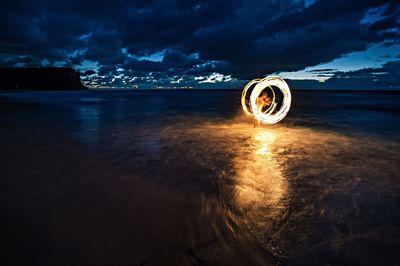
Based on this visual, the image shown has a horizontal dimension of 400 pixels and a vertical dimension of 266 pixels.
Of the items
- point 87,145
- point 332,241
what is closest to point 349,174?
point 332,241

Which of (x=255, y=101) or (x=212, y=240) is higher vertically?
(x=255, y=101)

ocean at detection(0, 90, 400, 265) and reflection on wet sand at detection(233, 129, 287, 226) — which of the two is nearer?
ocean at detection(0, 90, 400, 265)

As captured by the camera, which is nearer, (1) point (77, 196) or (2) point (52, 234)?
(2) point (52, 234)

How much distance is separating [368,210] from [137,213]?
4.33 m

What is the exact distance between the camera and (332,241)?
11.6 feet

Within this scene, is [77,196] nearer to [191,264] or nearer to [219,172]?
[191,264]

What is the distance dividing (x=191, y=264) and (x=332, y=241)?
2.21 metres

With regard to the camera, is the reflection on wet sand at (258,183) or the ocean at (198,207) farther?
the reflection on wet sand at (258,183)

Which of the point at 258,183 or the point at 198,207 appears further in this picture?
the point at 258,183

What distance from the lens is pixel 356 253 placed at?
3.32 metres

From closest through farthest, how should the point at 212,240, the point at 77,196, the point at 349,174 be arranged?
the point at 212,240
the point at 77,196
the point at 349,174

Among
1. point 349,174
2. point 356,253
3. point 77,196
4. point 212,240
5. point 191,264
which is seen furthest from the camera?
point 349,174

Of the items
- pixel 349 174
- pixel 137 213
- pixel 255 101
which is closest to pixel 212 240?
pixel 137 213

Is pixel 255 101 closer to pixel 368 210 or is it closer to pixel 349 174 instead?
pixel 349 174
